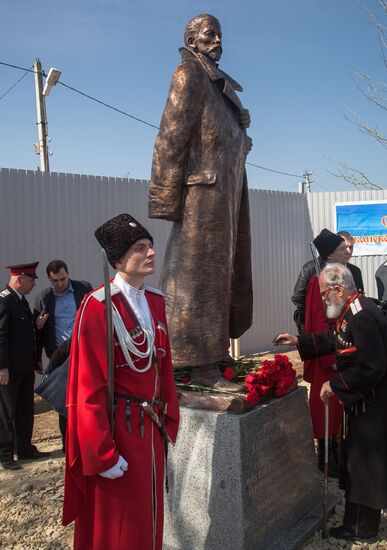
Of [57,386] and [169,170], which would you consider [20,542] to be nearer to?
[57,386]

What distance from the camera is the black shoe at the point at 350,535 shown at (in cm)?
343

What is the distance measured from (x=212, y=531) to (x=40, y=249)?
5659 mm

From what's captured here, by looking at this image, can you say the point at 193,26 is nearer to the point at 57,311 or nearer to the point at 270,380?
the point at 270,380

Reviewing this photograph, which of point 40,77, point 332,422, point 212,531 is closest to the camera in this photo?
point 212,531

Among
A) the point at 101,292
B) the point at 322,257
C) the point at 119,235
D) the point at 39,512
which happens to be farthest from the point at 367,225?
the point at 101,292

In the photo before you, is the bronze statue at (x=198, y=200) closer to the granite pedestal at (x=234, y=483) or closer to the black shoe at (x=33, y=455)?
the granite pedestal at (x=234, y=483)

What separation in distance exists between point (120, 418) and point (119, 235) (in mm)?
758

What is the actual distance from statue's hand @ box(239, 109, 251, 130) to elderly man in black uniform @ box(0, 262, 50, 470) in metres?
2.77

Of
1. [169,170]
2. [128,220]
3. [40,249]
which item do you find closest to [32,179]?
[40,249]

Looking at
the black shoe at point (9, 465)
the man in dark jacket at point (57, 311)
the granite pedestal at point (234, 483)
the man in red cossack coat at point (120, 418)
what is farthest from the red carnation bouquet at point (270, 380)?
the black shoe at point (9, 465)

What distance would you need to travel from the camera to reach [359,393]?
129 inches

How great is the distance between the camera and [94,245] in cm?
844

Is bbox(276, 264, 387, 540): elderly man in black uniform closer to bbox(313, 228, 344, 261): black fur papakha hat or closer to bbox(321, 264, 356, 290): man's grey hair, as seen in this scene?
bbox(321, 264, 356, 290): man's grey hair

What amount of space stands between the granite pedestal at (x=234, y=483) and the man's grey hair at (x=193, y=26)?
2282mm
